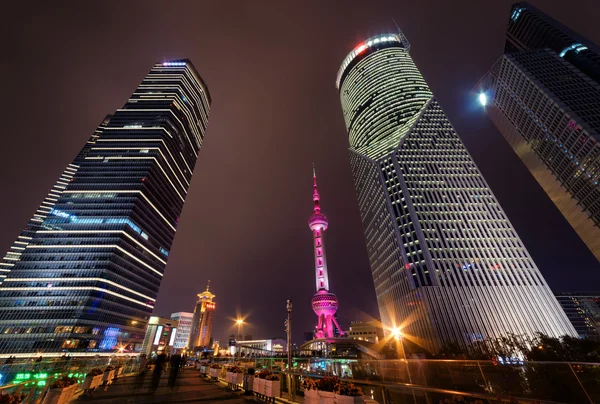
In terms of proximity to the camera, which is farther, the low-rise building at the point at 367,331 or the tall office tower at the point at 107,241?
the low-rise building at the point at 367,331

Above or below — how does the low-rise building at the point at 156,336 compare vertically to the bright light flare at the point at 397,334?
above

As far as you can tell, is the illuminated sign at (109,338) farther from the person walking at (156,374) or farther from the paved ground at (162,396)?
the paved ground at (162,396)

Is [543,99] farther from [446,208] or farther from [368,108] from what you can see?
[368,108]

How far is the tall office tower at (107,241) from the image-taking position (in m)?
88.7

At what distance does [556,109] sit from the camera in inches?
3361

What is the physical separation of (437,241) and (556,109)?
61.5 m

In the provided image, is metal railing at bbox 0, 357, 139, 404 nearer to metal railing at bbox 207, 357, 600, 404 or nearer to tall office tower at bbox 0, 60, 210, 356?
metal railing at bbox 207, 357, 600, 404

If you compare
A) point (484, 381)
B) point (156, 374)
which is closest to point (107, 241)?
point (156, 374)

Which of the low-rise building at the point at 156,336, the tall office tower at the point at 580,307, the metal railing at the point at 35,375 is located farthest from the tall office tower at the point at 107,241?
the tall office tower at the point at 580,307

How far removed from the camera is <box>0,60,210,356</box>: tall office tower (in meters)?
88.7

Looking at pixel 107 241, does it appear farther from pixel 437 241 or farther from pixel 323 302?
pixel 437 241

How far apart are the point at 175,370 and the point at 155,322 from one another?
14972 centimetres

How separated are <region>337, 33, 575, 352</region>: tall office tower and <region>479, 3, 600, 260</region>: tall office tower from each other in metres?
26.2

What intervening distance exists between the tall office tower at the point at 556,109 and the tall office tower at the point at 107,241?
15905 centimetres
